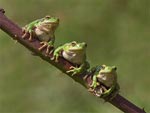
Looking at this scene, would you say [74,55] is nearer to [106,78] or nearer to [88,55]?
[106,78]

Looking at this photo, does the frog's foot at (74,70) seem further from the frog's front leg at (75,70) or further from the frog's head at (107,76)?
the frog's head at (107,76)

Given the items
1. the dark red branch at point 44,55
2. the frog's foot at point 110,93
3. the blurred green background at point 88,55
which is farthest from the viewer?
the blurred green background at point 88,55

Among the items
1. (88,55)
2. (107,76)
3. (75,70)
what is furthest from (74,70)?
(88,55)

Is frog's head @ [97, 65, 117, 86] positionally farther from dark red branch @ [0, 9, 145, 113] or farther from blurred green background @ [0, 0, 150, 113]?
blurred green background @ [0, 0, 150, 113]

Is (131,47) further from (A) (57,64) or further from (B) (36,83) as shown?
(A) (57,64)

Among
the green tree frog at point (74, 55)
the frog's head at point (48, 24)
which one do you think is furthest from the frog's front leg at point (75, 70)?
the frog's head at point (48, 24)
